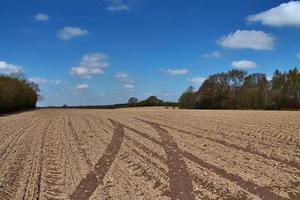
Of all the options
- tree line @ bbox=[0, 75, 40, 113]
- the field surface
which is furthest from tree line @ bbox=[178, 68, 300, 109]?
the field surface

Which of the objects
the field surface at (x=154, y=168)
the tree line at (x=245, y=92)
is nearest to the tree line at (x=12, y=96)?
the tree line at (x=245, y=92)

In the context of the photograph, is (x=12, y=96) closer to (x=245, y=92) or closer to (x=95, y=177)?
(x=245, y=92)

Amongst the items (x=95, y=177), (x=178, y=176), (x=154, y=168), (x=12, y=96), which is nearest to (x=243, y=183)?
(x=178, y=176)

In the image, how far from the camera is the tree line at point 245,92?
103 m

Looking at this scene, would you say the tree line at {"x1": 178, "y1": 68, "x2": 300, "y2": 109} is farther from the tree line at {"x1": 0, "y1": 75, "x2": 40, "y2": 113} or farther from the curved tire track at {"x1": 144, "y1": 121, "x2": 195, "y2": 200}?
the curved tire track at {"x1": 144, "y1": 121, "x2": 195, "y2": 200}

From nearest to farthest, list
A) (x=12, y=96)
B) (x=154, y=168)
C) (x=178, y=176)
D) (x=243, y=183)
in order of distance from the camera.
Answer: (x=243, y=183) < (x=178, y=176) < (x=154, y=168) < (x=12, y=96)

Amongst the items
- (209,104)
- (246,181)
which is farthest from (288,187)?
(209,104)

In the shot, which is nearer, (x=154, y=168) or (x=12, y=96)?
(x=154, y=168)

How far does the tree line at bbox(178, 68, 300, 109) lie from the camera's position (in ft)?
339

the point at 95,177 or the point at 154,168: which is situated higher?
the point at 154,168

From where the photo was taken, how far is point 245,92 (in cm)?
10838

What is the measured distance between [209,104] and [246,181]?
102 meters

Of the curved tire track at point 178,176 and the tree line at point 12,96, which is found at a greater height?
the tree line at point 12,96

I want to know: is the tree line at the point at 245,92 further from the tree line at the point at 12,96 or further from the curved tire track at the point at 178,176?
the curved tire track at the point at 178,176
